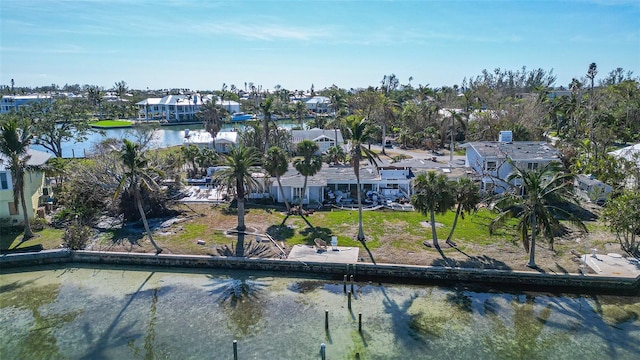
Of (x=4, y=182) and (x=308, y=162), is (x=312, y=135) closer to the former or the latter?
(x=308, y=162)

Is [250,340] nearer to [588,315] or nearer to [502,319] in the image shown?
[502,319]

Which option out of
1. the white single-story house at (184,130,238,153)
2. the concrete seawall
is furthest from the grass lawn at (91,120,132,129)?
the concrete seawall

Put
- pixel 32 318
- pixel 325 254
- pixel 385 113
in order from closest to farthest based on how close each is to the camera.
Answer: pixel 32 318 → pixel 325 254 → pixel 385 113

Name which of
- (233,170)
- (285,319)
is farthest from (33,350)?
(233,170)

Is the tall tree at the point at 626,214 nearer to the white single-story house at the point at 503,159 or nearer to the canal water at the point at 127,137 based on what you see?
the white single-story house at the point at 503,159

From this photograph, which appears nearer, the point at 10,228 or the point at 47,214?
the point at 10,228

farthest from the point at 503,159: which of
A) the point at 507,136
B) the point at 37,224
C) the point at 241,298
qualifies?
the point at 37,224

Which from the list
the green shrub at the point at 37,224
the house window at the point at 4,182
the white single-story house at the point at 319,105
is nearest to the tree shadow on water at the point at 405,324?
the green shrub at the point at 37,224
